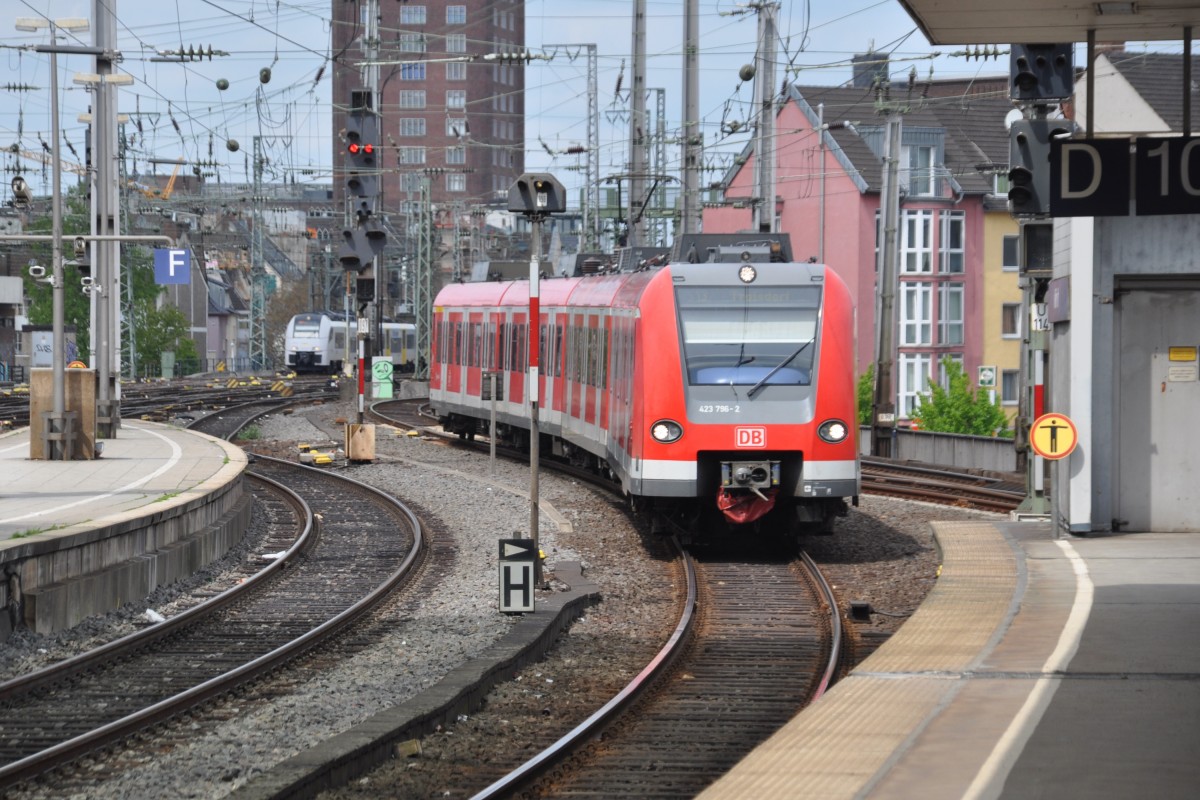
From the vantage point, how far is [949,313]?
192ft

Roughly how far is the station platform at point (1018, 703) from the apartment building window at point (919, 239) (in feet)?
147

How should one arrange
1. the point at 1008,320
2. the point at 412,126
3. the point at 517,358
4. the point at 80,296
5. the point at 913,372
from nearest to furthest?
1. the point at 517,358
2. the point at 913,372
3. the point at 1008,320
4. the point at 80,296
5. the point at 412,126

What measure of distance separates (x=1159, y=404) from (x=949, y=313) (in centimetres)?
4302

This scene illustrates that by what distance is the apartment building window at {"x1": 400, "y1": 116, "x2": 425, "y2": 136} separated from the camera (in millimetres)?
134375

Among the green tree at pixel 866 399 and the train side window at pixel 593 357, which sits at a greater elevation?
the train side window at pixel 593 357

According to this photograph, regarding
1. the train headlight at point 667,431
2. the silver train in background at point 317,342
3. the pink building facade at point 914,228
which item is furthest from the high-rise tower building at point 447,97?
the train headlight at point 667,431

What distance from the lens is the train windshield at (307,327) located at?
76.2 metres

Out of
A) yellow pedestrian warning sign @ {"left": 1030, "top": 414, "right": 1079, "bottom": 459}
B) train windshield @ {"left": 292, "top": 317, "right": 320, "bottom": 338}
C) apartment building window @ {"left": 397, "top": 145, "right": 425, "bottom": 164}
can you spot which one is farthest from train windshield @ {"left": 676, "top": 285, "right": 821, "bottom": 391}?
apartment building window @ {"left": 397, "top": 145, "right": 425, "bottom": 164}

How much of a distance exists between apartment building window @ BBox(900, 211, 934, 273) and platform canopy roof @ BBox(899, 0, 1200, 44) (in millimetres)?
45543

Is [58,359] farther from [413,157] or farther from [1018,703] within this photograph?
[413,157]

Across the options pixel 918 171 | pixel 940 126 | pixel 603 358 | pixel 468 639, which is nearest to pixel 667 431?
pixel 603 358

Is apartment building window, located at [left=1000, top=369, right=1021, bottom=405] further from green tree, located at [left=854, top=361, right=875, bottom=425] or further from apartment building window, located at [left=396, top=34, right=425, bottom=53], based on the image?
apartment building window, located at [left=396, top=34, right=425, bottom=53]

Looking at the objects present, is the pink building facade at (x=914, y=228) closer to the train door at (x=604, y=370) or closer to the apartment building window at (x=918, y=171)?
the apartment building window at (x=918, y=171)

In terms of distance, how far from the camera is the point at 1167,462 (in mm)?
16281
